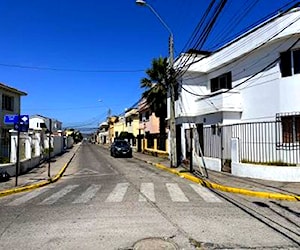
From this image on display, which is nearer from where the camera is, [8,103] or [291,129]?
[291,129]

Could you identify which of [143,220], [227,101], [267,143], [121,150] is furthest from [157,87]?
[143,220]

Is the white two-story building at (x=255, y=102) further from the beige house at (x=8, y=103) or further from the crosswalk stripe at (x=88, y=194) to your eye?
the beige house at (x=8, y=103)

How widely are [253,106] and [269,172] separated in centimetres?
594

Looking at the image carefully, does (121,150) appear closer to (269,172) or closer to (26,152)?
(26,152)

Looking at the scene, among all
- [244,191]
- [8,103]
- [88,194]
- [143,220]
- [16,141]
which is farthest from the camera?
[8,103]

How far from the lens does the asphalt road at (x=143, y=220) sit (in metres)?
6.52

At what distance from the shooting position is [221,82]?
24.6m

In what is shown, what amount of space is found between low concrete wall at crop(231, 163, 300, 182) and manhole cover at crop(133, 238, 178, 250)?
9656 millimetres

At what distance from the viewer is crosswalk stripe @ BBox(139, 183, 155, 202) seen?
11.2 m

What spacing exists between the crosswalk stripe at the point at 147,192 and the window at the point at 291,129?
709cm

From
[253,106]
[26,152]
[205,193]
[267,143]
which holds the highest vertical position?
[253,106]

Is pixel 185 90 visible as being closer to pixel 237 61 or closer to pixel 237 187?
pixel 237 61

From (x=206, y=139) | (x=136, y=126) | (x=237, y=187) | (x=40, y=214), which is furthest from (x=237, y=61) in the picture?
(x=136, y=126)

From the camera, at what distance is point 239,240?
21.7ft
